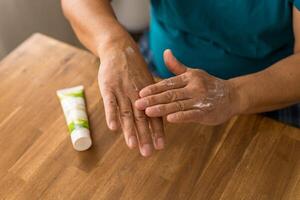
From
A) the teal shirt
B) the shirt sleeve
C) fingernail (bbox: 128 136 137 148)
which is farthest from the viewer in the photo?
the teal shirt

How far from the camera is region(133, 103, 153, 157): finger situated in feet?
2.27

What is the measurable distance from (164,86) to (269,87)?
22 cm

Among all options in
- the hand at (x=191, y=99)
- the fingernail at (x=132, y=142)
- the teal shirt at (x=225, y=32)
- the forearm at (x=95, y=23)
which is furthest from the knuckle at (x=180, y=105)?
the teal shirt at (x=225, y=32)

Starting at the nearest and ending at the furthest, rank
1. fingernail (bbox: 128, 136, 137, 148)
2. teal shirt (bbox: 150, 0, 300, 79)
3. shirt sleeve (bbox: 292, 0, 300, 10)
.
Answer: fingernail (bbox: 128, 136, 137, 148) < shirt sleeve (bbox: 292, 0, 300, 10) < teal shirt (bbox: 150, 0, 300, 79)

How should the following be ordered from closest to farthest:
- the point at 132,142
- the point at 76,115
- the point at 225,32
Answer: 1. the point at 132,142
2. the point at 76,115
3. the point at 225,32

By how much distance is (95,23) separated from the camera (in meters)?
0.87

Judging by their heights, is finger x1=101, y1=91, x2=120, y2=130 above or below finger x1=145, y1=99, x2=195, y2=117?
above

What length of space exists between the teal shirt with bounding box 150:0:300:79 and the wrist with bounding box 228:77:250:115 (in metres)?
0.23

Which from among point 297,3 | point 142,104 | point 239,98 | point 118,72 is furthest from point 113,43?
point 297,3

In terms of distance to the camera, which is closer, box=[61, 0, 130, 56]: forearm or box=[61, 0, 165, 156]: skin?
box=[61, 0, 165, 156]: skin

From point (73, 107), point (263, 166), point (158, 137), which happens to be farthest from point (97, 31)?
point (263, 166)

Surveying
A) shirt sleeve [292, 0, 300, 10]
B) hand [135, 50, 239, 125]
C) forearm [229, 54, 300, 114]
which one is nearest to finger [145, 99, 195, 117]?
hand [135, 50, 239, 125]

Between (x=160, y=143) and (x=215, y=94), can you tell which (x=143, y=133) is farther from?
(x=215, y=94)

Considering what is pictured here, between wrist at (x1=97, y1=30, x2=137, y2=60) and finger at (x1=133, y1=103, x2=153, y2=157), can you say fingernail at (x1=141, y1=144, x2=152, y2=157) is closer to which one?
finger at (x1=133, y1=103, x2=153, y2=157)
